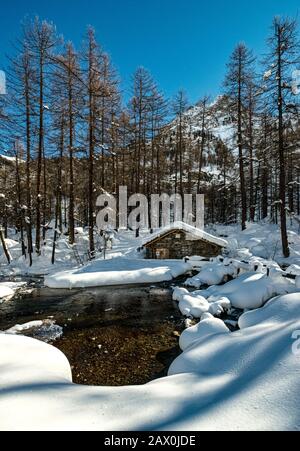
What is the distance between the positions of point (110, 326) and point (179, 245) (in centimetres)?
1056

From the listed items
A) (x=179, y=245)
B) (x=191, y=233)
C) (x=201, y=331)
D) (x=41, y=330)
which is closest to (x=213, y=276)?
(x=191, y=233)

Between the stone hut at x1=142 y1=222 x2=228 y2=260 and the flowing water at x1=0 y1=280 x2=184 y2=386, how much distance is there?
4.84 meters

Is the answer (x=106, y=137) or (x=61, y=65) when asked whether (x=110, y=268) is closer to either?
(x=106, y=137)

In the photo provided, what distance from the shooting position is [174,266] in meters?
15.7

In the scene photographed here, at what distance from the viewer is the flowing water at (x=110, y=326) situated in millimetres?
5766

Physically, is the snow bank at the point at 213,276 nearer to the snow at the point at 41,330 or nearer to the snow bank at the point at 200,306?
the snow bank at the point at 200,306

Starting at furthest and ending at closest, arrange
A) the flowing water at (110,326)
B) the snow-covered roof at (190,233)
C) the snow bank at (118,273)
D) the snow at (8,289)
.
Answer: the snow-covered roof at (190,233)
the snow bank at (118,273)
the snow at (8,289)
the flowing water at (110,326)

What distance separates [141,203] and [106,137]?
27.8ft

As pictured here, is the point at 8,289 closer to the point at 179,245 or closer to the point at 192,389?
the point at 179,245

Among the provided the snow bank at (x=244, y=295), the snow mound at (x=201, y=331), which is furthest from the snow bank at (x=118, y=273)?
the snow mound at (x=201, y=331)

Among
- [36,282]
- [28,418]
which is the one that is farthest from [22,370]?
[36,282]

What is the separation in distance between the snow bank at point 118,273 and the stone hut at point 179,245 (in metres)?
1.63

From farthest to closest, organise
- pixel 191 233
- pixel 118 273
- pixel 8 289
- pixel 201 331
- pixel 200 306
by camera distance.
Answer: pixel 191 233
pixel 118 273
pixel 8 289
pixel 200 306
pixel 201 331

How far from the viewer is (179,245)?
18.2 metres
